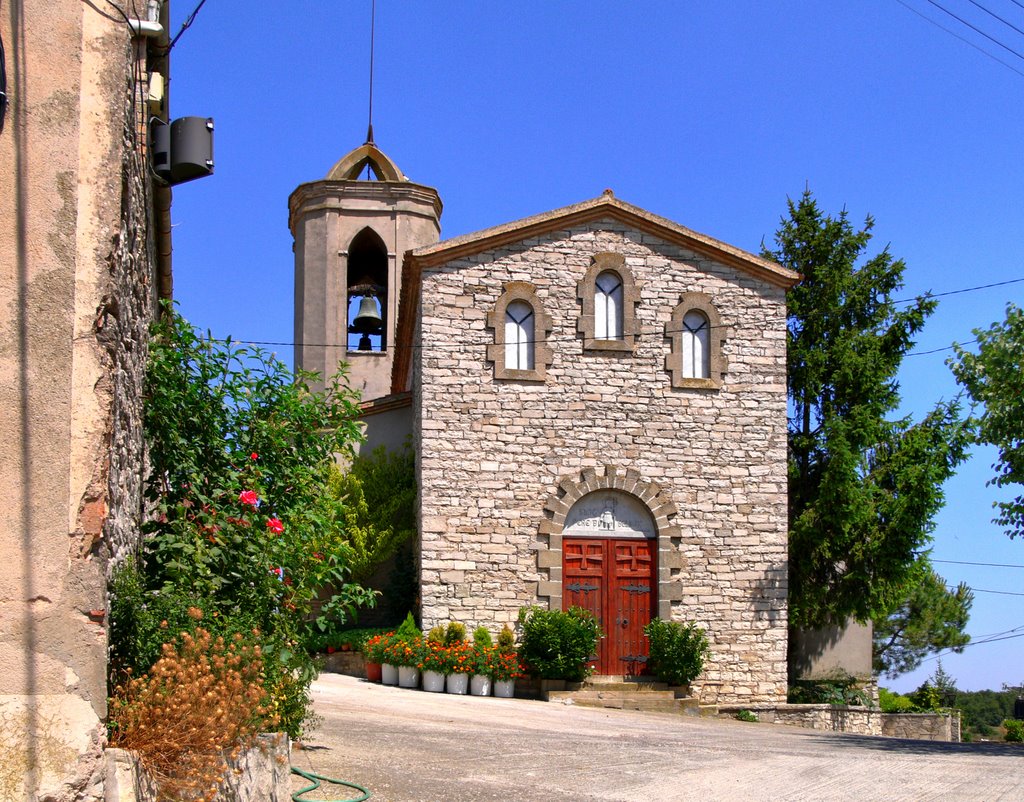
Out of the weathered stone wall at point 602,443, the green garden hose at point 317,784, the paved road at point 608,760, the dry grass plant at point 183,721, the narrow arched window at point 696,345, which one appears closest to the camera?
the dry grass plant at point 183,721

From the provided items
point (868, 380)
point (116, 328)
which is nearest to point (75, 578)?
point (116, 328)

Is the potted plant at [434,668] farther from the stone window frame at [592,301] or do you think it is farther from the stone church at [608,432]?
the stone window frame at [592,301]

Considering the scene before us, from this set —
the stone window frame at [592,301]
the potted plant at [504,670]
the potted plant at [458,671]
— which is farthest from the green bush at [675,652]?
the stone window frame at [592,301]

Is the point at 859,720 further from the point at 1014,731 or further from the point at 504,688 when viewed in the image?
the point at 504,688

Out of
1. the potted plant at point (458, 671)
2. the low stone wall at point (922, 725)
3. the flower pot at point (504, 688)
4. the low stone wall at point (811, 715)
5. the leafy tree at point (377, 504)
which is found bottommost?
the low stone wall at point (922, 725)

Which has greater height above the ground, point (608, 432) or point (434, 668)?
point (608, 432)

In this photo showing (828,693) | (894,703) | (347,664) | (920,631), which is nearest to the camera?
(347,664)

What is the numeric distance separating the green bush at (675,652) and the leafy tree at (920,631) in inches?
580

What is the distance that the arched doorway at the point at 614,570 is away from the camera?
1809cm

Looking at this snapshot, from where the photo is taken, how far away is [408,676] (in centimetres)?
1700

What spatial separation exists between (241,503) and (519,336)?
1060 cm

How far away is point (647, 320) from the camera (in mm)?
18797

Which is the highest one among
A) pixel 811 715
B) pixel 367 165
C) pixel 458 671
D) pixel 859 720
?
pixel 367 165

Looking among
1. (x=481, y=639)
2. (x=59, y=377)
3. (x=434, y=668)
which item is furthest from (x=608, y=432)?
(x=59, y=377)
